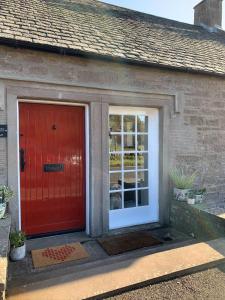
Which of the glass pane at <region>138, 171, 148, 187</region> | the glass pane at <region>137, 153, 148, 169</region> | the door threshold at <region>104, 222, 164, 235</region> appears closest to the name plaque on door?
the door threshold at <region>104, 222, 164, 235</region>

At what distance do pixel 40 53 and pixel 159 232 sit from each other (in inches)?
161

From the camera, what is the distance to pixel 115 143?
560 cm

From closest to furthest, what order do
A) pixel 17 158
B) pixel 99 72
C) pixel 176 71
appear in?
1. pixel 17 158
2. pixel 99 72
3. pixel 176 71

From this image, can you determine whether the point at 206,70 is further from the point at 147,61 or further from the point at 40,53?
the point at 40,53

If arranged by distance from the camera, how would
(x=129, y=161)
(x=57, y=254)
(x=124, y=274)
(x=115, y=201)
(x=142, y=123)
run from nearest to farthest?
(x=124, y=274) → (x=57, y=254) → (x=115, y=201) → (x=129, y=161) → (x=142, y=123)

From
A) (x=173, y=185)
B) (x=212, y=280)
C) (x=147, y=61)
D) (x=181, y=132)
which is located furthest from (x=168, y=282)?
(x=147, y=61)

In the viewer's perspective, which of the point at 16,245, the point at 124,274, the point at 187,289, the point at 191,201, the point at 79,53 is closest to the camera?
the point at 187,289

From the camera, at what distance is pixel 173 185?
19.3ft

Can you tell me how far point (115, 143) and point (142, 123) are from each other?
81cm

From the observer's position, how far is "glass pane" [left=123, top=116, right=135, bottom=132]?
224 inches

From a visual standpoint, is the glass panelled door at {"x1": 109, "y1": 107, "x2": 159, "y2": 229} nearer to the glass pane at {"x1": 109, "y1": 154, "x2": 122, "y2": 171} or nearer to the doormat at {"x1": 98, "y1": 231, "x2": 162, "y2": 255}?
the glass pane at {"x1": 109, "y1": 154, "x2": 122, "y2": 171}

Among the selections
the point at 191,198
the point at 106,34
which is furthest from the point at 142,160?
the point at 106,34

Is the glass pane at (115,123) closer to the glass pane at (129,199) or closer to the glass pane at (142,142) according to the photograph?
the glass pane at (142,142)

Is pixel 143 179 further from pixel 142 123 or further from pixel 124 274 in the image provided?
pixel 124 274
